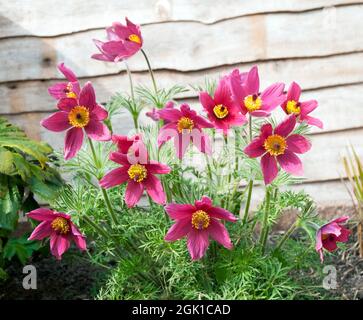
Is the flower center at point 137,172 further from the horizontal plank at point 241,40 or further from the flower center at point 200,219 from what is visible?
the horizontal plank at point 241,40

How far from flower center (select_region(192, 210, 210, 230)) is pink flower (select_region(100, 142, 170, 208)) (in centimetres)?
10

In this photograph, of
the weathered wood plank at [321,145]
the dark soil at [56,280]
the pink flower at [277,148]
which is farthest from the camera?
the weathered wood plank at [321,145]

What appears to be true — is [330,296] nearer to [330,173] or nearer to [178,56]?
[330,173]

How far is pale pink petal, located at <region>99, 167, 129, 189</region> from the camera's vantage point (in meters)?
1.83

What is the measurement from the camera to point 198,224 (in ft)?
5.87

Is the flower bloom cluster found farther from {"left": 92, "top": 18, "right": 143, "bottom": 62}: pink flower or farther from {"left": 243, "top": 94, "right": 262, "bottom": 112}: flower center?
{"left": 92, "top": 18, "right": 143, "bottom": 62}: pink flower

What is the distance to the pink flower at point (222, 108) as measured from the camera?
1.82m

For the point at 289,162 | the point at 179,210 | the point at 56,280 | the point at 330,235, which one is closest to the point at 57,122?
the point at 179,210

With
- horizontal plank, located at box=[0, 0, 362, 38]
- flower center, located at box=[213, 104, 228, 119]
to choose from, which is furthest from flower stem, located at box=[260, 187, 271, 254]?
horizontal plank, located at box=[0, 0, 362, 38]

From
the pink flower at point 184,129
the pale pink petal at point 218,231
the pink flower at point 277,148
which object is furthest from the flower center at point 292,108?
the pale pink petal at point 218,231

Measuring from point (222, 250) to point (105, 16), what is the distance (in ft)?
4.23

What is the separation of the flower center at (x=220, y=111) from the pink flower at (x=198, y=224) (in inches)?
8.8

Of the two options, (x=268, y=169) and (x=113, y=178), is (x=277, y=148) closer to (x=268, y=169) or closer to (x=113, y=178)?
(x=268, y=169)

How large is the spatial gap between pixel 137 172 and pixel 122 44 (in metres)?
0.39
